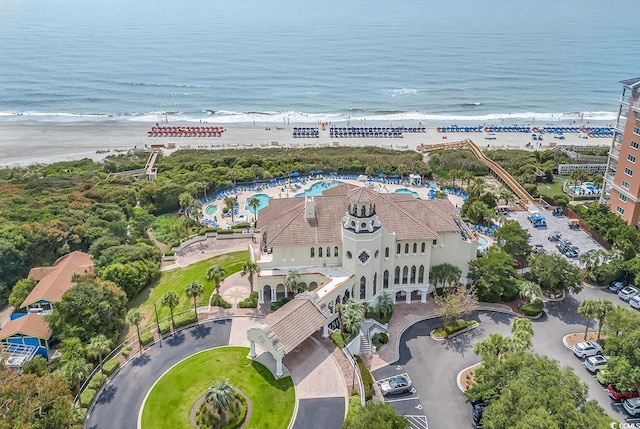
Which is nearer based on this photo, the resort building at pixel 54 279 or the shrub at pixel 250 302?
the shrub at pixel 250 302

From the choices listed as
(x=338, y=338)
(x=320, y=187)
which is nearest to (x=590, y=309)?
(x=338, y=338)

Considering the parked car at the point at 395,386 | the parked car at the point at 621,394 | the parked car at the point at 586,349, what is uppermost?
the parked car at the point at 586,349

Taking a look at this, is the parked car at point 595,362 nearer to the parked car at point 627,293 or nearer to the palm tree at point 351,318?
the parked car at point 627,293

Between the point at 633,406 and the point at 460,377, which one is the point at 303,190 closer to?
the point at 460,377

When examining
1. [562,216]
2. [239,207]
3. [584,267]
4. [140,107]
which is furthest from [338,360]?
[140,107]

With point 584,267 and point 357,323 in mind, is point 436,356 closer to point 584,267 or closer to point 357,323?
point 357,323

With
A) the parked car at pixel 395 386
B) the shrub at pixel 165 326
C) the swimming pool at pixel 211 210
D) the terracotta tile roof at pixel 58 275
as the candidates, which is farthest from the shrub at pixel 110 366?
the swimming pool at pixel 211 210
